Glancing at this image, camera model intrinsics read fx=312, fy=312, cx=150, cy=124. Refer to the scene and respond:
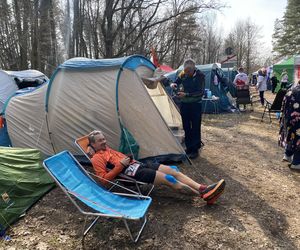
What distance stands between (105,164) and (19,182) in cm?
114

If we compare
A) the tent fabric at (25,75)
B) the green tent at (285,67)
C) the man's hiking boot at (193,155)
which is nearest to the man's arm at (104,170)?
the man's hiking boot at (193,155)

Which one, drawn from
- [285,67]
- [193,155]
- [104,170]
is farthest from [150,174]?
[285,67]

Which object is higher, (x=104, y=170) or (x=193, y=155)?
(x=104, y=170)

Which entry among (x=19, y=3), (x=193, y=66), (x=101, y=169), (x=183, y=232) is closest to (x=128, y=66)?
(x=193, y=66)

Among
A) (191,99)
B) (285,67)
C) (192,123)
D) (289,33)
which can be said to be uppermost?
(289,33)

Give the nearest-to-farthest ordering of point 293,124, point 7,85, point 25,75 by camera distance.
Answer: point 293,124 < point 7,85 < point 25,75

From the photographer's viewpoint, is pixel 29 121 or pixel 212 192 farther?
pixel 29 121

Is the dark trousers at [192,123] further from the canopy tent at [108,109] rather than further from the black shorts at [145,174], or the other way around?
the black shorts at [145,174]

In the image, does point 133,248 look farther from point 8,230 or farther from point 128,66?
point 128,66

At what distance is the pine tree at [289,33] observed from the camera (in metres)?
36.1

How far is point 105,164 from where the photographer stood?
13.1 feet

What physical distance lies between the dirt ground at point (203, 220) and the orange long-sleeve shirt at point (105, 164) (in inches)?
21.7

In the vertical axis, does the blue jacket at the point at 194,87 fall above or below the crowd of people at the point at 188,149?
above

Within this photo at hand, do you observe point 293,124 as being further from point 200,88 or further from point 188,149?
point 188,149
